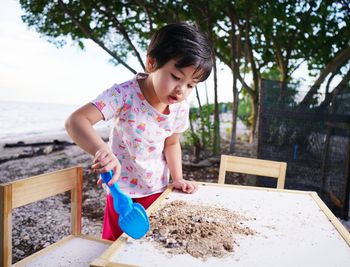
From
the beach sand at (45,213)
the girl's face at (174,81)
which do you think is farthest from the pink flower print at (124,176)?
the beach sand at (45,213)

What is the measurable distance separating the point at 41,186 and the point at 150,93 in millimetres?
657

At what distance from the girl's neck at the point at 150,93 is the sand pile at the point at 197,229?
0.48 m

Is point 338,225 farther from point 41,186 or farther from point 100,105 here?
point 41,186

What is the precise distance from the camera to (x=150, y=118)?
1.49 metres

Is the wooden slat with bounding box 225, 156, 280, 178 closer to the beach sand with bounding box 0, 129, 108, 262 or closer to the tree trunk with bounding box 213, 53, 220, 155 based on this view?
the beach sand with bounding box 0, 129, 108, 262

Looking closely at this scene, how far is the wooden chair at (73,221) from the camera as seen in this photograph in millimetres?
1229

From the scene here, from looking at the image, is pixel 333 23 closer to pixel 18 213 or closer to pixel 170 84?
pixel 170 84

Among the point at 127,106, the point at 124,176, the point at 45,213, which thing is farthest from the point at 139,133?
the point at 45,213

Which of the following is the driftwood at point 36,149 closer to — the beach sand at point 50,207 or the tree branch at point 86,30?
the beach sand at point 50,207

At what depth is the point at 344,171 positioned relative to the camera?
347 centimetres

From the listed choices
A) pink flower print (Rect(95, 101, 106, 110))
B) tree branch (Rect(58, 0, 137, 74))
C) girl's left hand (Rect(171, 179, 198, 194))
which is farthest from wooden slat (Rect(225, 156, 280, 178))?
tree branch (Rect(58, 0, 137, 74))

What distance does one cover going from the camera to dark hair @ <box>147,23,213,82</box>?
1206mm

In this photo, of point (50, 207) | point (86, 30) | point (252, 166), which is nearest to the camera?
point (252, 166)

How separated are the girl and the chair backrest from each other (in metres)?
0.18
